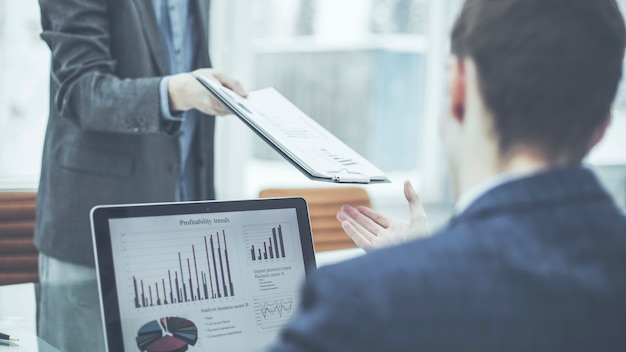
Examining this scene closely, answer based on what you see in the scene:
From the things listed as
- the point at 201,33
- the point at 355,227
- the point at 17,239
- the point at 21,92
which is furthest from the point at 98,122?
the point at 21,92

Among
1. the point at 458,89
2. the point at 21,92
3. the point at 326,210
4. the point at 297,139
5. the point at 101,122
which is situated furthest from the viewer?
the point at 21,92

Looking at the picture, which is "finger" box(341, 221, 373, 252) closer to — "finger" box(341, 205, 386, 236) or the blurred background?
"finger" box(341, 205, 386, 236)

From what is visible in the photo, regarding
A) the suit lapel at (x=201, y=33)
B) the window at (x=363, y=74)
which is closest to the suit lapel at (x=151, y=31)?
the suit lapel at (x=201, y=33)

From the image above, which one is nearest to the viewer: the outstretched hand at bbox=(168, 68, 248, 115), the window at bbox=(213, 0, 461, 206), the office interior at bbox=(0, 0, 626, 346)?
the outstretched hand at bbox=(168, 68, 248, 115)

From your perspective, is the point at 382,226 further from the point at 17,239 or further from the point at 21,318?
the point at 17,239

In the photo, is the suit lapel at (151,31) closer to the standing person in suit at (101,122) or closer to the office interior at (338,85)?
the standing person in suit at (101,122)

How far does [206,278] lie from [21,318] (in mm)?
527

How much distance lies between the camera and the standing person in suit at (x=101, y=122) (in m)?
1.40

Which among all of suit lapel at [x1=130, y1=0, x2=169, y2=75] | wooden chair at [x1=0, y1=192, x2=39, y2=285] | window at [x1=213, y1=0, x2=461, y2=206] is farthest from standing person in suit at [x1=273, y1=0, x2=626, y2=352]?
window at [x1=213, y1=0, x2=461, y2=206]

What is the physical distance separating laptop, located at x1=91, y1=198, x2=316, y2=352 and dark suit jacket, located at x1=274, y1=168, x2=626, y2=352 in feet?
1.36

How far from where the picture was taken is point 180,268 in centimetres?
→ 99

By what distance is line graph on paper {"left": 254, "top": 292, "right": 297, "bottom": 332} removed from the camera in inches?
40.9

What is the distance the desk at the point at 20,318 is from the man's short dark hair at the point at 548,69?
874 millimetres

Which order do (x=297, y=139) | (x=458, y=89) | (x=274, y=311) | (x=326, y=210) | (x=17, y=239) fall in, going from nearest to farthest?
(x=458, y=89)
(x=274, y=311)
(x=297, y=139)
(x=17, y=239)
(x=326, y=210)
